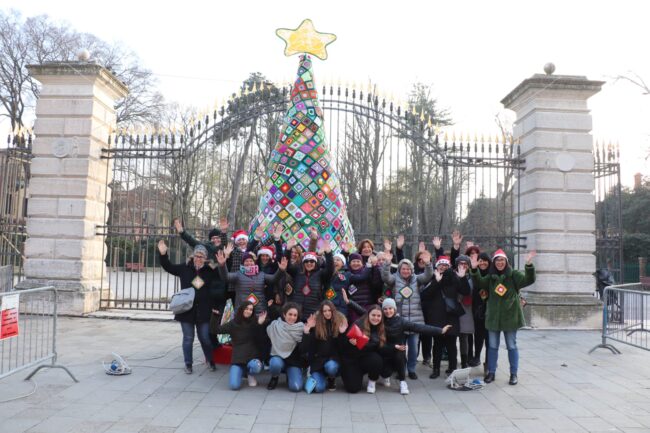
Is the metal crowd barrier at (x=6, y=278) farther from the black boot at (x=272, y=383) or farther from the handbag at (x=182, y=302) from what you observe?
the black boot at (x=272, y=383)

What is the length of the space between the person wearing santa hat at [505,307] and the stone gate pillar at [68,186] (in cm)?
794

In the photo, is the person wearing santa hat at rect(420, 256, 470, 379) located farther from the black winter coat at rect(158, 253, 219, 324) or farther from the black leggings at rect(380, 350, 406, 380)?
the black winter coat at rect(158, 253, 219, 324)

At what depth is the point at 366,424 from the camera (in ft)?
14.9

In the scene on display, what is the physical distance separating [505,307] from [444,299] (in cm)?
76

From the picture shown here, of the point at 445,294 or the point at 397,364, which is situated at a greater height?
the point at 445,294

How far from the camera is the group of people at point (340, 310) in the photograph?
18.7ft

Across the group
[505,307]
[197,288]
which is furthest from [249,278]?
[505,307]

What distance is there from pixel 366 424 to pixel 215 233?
376 cm

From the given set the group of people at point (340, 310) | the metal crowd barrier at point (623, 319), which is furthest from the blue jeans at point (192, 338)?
the metal crowd barrier at point (623, 319)

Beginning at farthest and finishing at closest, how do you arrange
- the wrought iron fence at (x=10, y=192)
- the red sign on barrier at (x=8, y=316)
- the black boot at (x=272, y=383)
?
the wrought iron fence at (x=10, y=192) → the black boot at (x=272, y=383) → the red sign on barrier at (x=8, y=316)

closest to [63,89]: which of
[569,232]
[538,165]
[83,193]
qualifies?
[83,193]

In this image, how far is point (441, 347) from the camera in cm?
645

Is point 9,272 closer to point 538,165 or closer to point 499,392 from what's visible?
point 499,392

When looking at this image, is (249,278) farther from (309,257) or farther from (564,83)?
(564,83)
